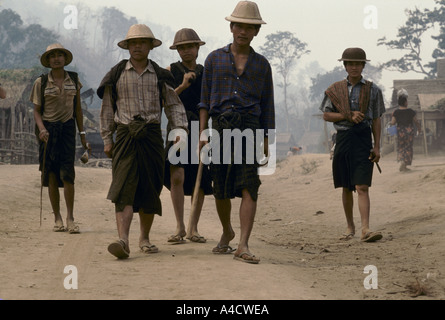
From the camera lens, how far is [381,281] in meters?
5.65

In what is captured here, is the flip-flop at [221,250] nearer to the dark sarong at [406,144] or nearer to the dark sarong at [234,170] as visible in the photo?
the dark sarong at [234,170]

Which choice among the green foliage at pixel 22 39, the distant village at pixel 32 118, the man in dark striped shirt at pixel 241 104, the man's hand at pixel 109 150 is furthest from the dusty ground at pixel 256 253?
the green foliage at pixel 22 39

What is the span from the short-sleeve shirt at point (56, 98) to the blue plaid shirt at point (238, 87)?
2701 mm

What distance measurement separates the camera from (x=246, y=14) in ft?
20.1

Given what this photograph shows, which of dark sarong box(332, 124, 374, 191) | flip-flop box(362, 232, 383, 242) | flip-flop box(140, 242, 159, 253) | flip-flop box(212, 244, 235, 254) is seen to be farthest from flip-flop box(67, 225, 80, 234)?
flip-flop box(362, 232, 383, 242)

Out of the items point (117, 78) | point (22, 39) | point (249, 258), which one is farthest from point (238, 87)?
point (22, 39)

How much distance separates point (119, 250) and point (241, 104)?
162 cm

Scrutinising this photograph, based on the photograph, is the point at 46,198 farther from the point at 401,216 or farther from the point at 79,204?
the point at 401,216

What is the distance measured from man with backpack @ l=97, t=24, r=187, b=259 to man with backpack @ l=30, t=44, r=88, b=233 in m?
2.12

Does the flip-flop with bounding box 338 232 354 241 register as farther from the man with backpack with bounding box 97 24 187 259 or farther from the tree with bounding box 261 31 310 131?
the tree with bounding box 261 31 310 131

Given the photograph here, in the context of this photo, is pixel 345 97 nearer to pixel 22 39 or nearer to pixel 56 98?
pixel 56 98

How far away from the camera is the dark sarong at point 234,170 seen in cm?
609

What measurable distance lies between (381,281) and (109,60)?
111792 millimetres
